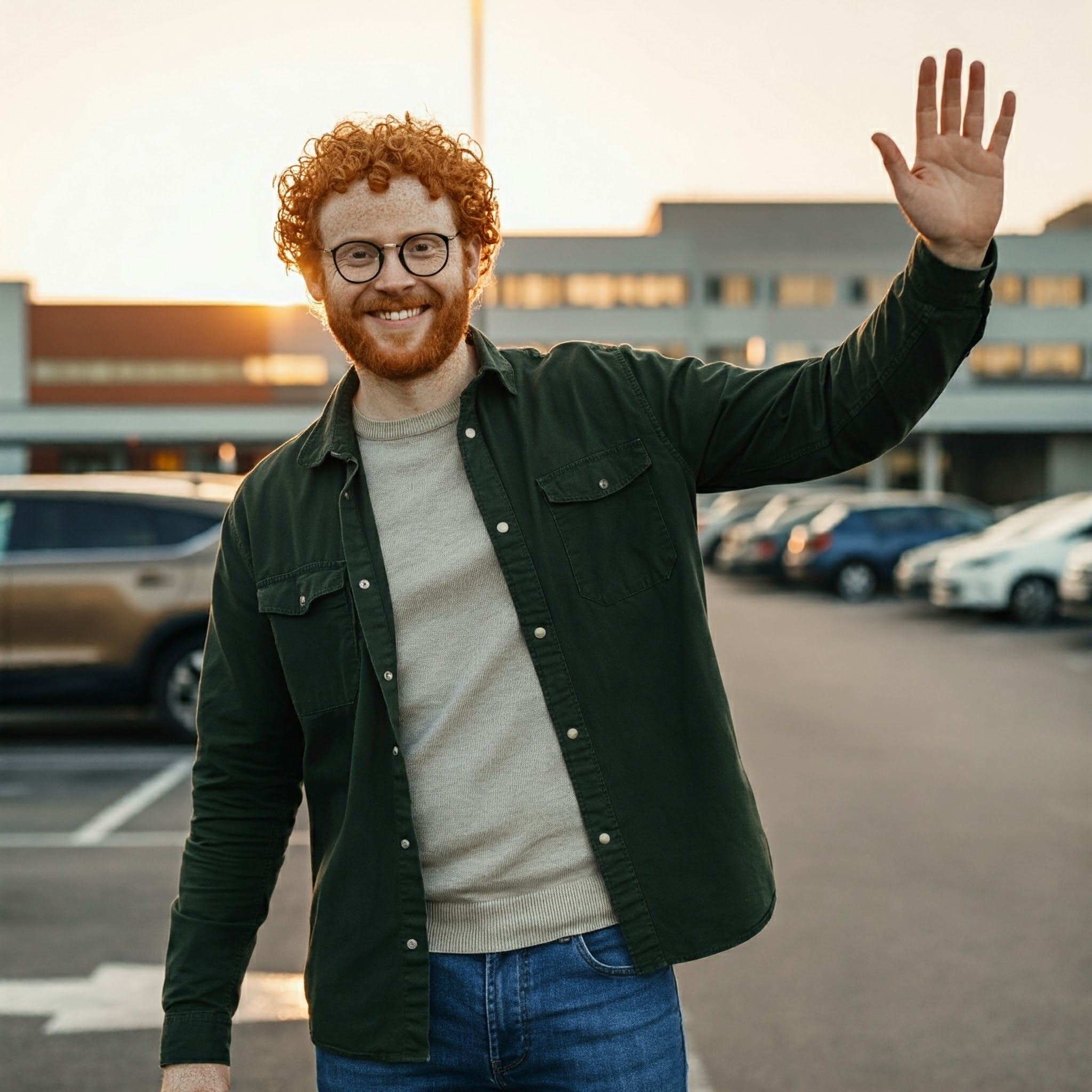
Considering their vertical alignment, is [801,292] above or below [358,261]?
above

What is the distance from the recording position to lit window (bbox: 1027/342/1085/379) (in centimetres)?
6706

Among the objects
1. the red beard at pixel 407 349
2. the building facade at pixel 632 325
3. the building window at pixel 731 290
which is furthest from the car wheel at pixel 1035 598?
the building window at pixel 731 290

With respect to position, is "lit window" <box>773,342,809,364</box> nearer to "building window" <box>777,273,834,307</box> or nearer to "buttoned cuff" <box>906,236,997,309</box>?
"building window" <box>777,273,834,307</box>

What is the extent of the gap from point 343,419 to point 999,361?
2687 inches

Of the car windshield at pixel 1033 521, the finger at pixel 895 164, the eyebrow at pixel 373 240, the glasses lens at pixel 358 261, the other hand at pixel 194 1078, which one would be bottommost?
the car windshield at pixel 1033 521

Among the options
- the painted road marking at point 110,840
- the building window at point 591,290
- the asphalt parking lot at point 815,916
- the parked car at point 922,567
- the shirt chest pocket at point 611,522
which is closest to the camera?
the shirt chest pocket at point 611,522

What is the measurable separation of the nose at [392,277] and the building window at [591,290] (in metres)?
63.2

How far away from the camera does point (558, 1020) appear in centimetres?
206

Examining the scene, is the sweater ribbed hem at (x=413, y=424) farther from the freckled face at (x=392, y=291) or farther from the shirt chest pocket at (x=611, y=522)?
the shirt chest pocket at (x=611, y=522)

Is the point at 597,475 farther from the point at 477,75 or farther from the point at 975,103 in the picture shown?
the point at 477,75

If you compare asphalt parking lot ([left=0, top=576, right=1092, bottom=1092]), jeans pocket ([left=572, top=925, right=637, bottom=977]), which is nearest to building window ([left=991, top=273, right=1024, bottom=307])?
asphalt parking lot ([left=0, top=576, right=1092, bottom=1092])

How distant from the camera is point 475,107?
24.1 metres

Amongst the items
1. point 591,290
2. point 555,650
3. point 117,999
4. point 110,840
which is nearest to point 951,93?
point 555,650

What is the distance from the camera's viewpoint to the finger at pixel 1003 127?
2.04 m
